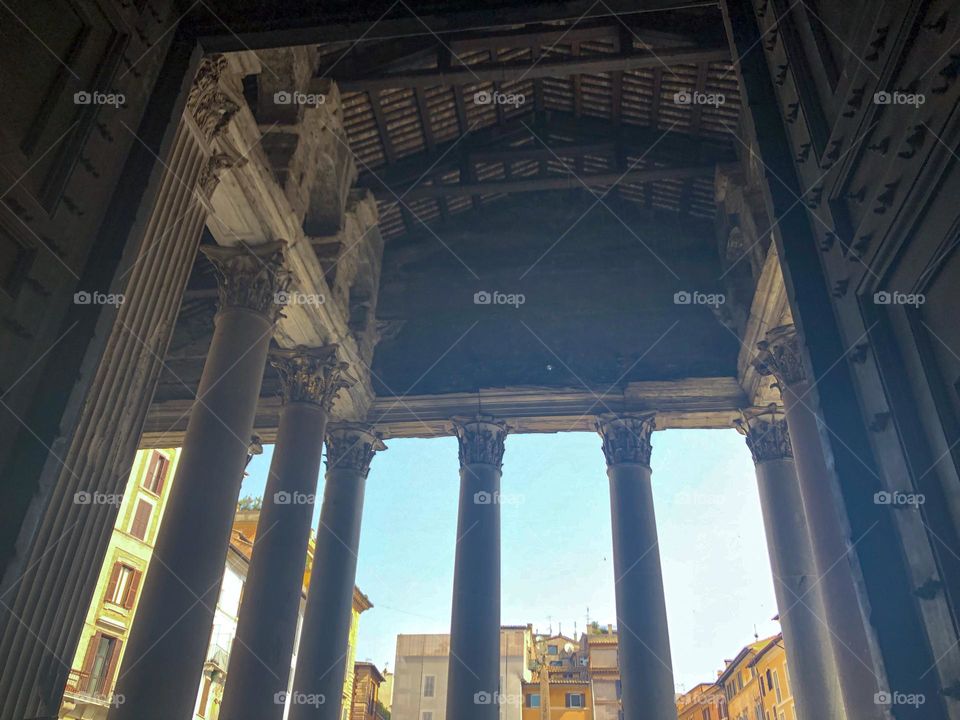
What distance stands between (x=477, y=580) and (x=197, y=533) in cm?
646

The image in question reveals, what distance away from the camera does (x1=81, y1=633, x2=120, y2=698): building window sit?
21.9 m

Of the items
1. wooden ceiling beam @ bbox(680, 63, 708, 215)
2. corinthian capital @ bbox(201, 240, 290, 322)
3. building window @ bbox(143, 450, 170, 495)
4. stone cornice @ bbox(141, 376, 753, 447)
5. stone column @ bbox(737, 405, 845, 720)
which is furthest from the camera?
building window @ bbox(143, 450, 170, 495)

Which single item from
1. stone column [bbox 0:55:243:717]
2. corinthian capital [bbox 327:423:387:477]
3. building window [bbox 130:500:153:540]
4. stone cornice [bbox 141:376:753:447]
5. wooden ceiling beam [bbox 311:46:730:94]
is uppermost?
wooden ceiling beam [bbox 311:46:730:94]

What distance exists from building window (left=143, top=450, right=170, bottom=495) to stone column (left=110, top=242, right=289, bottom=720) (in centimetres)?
1921

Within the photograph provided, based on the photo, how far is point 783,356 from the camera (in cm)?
1199

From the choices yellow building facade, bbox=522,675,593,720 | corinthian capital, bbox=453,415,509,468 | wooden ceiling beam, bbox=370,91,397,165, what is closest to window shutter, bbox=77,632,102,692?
corinthian capital, bbox=453,415,509,468

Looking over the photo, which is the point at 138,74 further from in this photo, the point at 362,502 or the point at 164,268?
the point at 362,502

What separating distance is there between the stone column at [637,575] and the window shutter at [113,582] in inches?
681

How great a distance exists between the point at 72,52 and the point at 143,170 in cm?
64

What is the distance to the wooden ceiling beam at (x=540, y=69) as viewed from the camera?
35.9ft

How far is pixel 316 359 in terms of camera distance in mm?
12367

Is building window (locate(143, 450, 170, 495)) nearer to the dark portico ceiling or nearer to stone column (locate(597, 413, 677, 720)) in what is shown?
the dark portico ceiling

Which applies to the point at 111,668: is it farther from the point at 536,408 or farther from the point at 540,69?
the point at 540,69

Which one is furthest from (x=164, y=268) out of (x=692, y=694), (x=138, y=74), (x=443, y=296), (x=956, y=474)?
(x=692, y=694)
